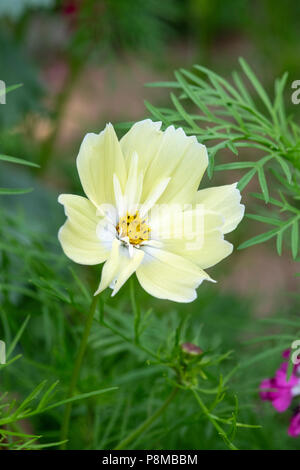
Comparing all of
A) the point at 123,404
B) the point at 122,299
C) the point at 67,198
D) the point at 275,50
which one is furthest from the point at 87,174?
the point at 275,50

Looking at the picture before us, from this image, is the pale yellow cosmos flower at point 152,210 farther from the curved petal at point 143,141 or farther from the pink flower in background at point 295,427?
the pink flower in background at point 295,427

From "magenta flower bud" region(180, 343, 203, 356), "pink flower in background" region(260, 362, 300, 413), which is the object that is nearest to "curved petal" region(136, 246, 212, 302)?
"magenta flower bud" region(180, 343, 203, 356)

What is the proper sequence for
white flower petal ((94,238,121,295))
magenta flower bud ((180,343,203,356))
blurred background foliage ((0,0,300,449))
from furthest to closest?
blurred background foliage ((0,0,300,449)), magenta flower bud ((180,343,203,356)), white flower petal ((94,238,121,295))

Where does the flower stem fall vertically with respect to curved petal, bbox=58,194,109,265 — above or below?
below

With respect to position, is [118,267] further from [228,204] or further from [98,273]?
[98,273]

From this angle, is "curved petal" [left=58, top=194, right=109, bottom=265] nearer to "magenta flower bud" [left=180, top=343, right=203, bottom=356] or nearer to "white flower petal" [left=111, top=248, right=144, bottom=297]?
"white flower petal" [left=111, top=248, right=144, bottom=297]

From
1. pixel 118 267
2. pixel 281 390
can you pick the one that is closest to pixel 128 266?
pixel 118 267

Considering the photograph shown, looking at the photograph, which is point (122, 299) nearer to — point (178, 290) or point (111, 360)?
point (111, 360)
